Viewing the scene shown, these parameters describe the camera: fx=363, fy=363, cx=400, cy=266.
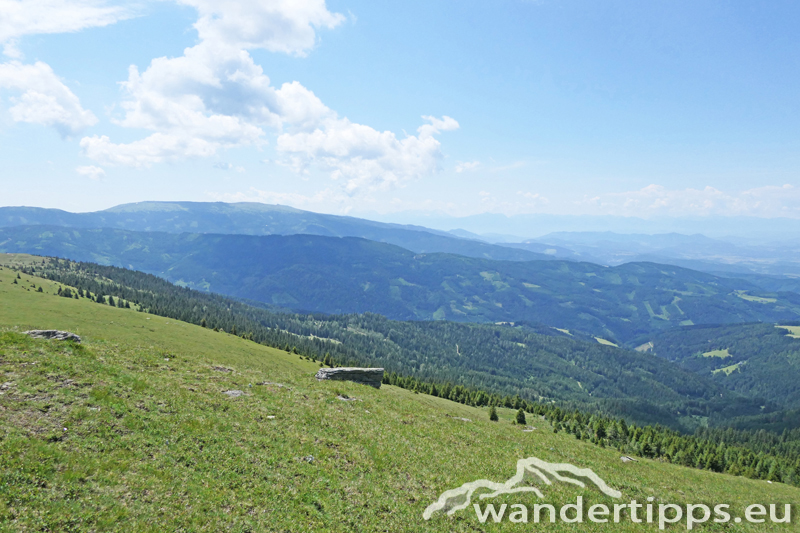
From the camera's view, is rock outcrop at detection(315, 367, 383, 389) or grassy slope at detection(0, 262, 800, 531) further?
rock outcrop at detection(315, 367, 383, 389)

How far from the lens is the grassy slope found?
16.3 meters

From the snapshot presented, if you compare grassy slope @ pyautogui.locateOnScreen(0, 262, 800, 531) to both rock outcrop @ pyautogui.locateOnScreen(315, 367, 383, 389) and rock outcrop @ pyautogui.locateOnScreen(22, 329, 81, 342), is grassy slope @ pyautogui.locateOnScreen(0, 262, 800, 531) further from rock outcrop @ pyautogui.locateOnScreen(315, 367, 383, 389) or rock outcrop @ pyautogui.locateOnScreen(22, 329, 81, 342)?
rock outcrop @ pyautogui.locateOnScreen(315, 367, 383, 389)

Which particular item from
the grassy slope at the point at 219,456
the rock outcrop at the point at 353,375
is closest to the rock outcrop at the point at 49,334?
the grassy slope at the point at 219,456

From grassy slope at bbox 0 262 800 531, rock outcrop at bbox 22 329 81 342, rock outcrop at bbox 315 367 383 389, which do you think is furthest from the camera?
rock outcrop at bbox 315 367 383 389

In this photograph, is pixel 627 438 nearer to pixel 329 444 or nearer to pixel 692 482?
pixel 692 482

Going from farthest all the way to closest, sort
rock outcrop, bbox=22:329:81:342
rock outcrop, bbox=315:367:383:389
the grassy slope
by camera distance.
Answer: rock outcrop, bbox=315:367:383:389 → rock outcrop, bbox=22:329:81:342 → the grassy slope

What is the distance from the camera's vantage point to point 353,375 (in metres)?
54.1

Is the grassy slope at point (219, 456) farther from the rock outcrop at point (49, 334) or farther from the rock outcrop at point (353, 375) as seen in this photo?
the rock outcrop at point (353, 375)

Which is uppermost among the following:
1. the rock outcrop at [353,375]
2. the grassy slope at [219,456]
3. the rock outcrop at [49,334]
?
the rock outcrop at [49,334]

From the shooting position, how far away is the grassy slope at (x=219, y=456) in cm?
1633

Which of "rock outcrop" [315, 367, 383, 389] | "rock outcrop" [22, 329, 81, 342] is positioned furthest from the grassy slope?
"rock outcrop" [315, 367, 383, 389]

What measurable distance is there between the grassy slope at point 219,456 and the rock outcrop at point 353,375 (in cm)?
1252

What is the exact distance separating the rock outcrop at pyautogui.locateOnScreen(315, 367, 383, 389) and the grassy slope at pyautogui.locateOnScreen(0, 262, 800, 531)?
493 inches

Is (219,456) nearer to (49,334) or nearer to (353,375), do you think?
(49,334)
